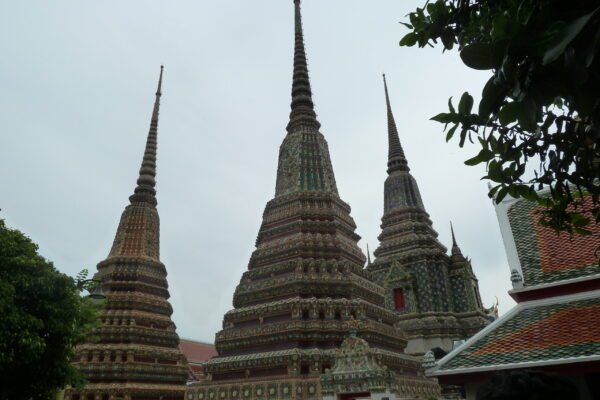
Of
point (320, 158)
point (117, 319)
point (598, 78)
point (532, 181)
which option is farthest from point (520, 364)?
point (117, 319)

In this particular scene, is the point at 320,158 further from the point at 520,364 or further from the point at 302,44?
the point at 520,364

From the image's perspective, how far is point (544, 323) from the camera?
26.9 ft

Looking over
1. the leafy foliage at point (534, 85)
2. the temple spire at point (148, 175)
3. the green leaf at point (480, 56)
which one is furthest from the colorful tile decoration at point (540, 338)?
the temple spire at point (148, 175)

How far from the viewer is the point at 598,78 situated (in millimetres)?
2354

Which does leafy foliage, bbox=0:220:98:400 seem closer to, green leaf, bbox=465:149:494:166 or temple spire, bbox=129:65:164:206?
green leaf, bbox=465:149:494:166

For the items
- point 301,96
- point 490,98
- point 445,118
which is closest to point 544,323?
point 445,118

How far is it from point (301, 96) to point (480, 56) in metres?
22.0

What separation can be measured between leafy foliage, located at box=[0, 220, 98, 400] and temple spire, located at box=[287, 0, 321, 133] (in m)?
14.0

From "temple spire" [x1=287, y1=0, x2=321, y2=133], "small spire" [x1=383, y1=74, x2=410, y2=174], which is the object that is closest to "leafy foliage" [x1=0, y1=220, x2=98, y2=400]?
"temple spire" [x1=287, y1=0, x2=321, y2=133]

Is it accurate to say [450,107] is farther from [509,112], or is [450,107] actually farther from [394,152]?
[394,152]

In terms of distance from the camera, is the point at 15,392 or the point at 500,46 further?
the point at 15,392

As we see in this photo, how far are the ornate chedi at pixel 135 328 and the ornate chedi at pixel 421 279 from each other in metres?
12.9

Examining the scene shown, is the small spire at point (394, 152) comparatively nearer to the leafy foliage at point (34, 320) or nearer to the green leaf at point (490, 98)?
the leafy foliage at point (34, 320)

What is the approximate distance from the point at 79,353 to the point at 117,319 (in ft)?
6.88
